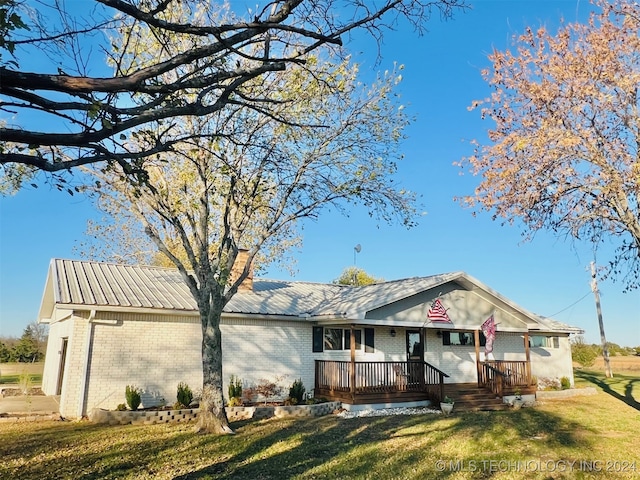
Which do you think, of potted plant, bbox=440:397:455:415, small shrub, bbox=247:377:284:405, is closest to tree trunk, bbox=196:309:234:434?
small shrub, bbox=247:377:284:405

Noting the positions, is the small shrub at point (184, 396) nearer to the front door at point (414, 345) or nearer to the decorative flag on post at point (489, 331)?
the front door at point (414, 345)

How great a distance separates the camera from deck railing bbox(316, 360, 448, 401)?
15.8 meters

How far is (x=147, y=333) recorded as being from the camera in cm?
1405

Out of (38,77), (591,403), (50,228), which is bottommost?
(591,403)

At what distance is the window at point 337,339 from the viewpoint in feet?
56.9

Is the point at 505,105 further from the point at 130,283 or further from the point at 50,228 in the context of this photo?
the point at 50,228

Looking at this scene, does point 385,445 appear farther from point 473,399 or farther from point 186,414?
point 473,399

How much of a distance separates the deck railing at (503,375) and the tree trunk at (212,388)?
10.8m

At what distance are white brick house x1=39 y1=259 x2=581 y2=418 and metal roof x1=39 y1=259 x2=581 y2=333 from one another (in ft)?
0.15

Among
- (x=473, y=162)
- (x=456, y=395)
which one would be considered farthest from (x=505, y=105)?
(x=456, y=395)

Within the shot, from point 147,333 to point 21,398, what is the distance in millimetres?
5344

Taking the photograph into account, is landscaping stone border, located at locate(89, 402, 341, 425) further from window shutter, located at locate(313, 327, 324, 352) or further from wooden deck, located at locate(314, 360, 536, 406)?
window shutter, located at locate(313, 327, 324, 352)

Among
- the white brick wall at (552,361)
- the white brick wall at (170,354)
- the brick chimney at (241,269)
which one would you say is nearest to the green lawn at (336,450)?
the white brick wall at (170,354)

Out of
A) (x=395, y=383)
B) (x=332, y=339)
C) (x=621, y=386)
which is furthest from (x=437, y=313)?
(x=621, y=386)
